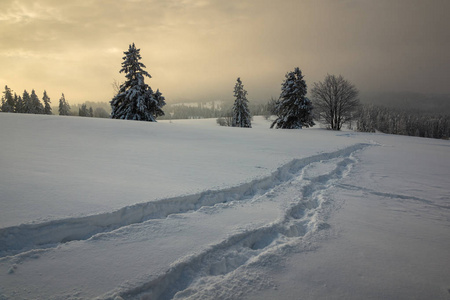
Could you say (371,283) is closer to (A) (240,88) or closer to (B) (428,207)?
(B) (428,207)

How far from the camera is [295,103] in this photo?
2595 cm

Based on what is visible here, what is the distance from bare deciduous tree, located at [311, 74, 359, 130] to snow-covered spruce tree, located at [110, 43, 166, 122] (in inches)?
845

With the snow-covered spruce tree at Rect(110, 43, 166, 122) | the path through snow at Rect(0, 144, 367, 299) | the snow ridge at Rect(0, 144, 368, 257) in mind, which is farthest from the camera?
the snow-covered spruce tree at Rect(110, 43, 166, 122)

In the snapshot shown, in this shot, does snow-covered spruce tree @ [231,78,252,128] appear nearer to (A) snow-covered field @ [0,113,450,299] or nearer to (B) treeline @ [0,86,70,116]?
(A) snow-covered field @ [0,113,450,299]

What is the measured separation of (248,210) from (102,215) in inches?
92.7

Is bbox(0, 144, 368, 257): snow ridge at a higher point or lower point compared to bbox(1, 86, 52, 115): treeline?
lower

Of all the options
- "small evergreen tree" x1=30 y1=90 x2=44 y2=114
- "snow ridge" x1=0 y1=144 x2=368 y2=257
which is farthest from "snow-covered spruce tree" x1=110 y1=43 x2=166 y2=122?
"small evergreen tree" x1=30 y1=90 x2=44 y2=114

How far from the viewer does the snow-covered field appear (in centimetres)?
211

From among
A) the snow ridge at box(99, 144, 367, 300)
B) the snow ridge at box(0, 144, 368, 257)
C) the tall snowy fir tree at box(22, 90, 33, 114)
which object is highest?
the tall snowy fir tree at box(22, 90, 33, 114)

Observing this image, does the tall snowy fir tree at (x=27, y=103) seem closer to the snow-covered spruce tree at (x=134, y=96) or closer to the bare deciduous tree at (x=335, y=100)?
the snow-covered spruce tree at (x=134, y=96)

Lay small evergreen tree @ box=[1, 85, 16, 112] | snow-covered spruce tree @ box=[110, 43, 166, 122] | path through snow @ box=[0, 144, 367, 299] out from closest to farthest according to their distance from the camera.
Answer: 1. path through snow @ box=[0, 144, 367, 299]
2. snow-covered spruce tree @ box=[110, 43, 166, 122]
3. small evergreen tree @ box=[1, 85, 16, 112]

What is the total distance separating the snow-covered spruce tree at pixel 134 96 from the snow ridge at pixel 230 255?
70.4 feet

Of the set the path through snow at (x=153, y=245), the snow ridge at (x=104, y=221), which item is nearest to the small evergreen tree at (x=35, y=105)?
the snow ridge at (x=104, y=221)

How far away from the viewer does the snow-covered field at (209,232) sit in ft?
6.92
